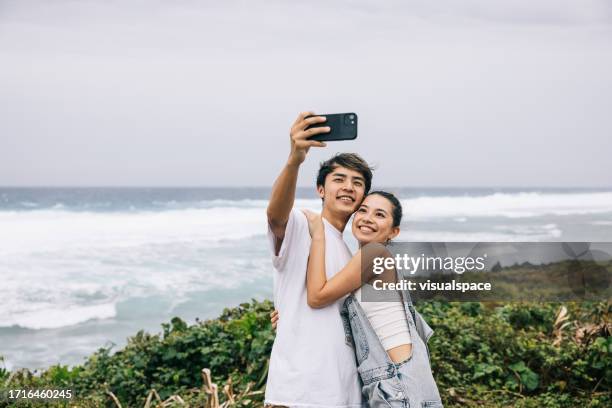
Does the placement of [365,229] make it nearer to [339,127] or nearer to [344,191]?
[344,191]

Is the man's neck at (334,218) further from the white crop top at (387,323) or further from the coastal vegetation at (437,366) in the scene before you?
the coastal vegetation at (437,366)

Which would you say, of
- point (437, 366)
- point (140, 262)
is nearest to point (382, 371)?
point (437, 366)

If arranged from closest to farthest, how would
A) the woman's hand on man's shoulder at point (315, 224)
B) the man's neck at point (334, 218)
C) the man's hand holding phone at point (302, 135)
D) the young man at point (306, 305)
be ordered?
the man's hand holding phone at point (302, 135)
the young man at point (306, 305)
the woman's hand on man's shoulder at point (315, 224)
the man's neck at point (334, 218)

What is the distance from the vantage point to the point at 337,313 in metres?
2.44

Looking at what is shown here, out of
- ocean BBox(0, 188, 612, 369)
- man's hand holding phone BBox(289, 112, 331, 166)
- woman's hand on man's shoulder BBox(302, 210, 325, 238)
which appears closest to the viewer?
man's hand holding phone BBox(289, 112, 331, 166)

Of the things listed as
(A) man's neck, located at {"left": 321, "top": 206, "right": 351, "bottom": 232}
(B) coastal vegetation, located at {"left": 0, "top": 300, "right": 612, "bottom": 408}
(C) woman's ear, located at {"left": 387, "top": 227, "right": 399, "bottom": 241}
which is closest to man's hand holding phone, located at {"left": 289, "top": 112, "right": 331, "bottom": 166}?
(A) man's neck, located at {"left": 321, "top": 206, "right": 351, "bottom": 232}

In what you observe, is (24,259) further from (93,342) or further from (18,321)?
(93,342)

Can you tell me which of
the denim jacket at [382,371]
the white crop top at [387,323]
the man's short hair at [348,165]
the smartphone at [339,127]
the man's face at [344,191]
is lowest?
the denim jacket at [382,371]

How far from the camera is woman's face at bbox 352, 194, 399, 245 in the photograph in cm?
255

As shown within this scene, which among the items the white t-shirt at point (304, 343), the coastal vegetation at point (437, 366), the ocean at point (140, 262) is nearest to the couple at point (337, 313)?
the white t-shirt at point (304, 343)

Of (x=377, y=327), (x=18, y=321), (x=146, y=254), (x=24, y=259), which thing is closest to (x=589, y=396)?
(x=377, y=327)

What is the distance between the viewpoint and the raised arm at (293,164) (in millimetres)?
2191

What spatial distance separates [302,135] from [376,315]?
773mm

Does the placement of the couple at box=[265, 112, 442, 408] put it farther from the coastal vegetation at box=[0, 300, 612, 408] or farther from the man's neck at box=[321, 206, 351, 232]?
the coastal vegetation at box=[0, 300, 612, 408]
